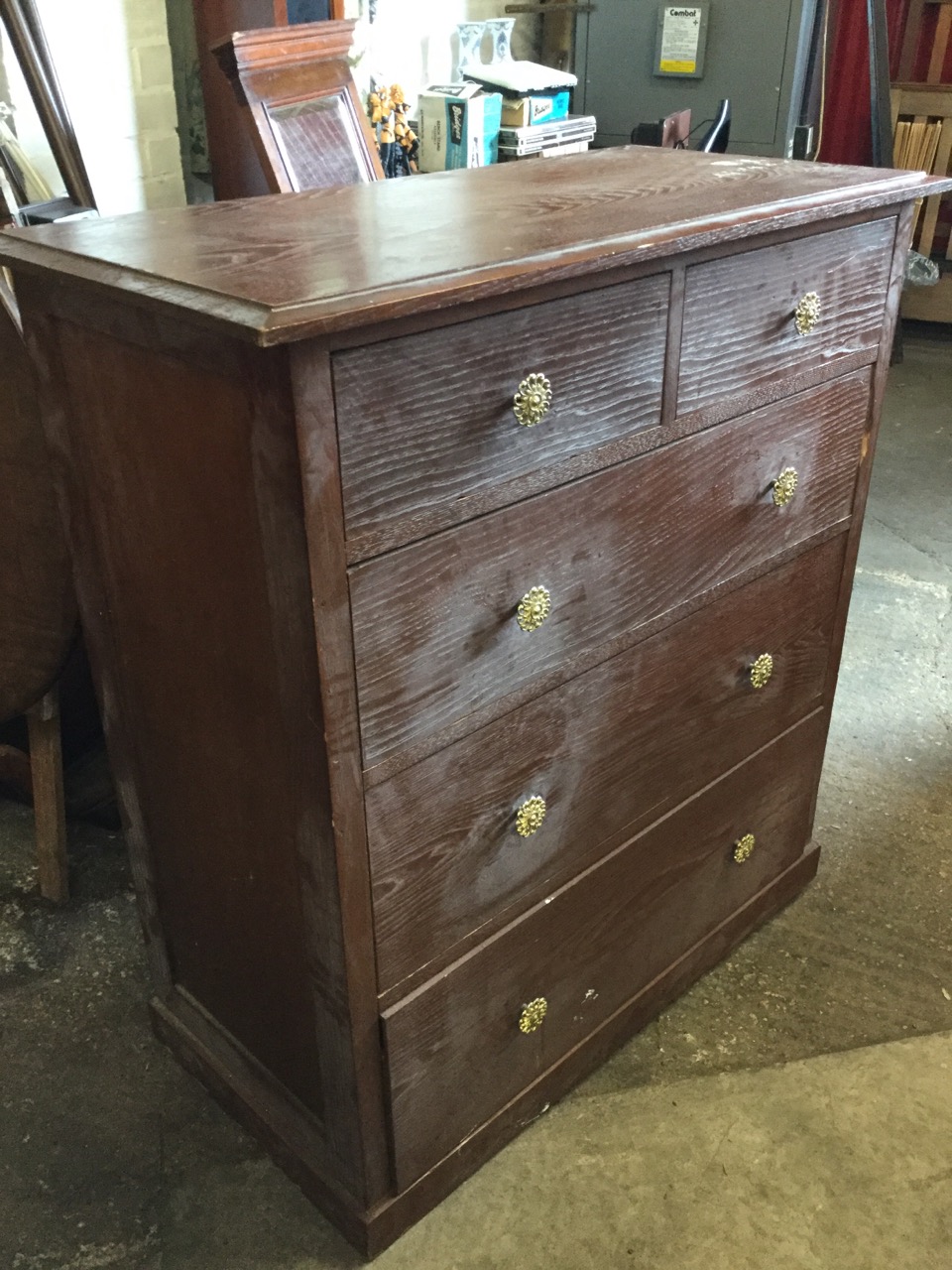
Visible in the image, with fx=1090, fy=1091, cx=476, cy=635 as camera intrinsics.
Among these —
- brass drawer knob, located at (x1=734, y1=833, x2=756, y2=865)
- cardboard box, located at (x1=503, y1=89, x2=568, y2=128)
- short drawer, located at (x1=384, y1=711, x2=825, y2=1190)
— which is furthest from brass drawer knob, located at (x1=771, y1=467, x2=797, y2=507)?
cardboard box, located at (x1=503, y1=89, x2=568, y2=128)

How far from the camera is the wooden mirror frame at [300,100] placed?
78.5 inches

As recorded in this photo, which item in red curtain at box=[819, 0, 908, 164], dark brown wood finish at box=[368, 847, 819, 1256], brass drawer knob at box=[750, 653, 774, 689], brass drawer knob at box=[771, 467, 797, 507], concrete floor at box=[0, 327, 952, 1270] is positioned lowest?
A: concrete floor at box=[0, 327, 952, 1270]

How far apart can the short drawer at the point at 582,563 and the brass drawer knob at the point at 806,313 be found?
0.10 meters

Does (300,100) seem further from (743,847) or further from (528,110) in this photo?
(743,847)

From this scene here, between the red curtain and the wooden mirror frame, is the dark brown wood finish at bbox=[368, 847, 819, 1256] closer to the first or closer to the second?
the wooden mirror frame

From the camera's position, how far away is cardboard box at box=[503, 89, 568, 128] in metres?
2.92

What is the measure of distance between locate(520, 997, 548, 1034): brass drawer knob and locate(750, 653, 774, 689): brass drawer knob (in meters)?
0.55

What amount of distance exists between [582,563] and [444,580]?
0.71ft

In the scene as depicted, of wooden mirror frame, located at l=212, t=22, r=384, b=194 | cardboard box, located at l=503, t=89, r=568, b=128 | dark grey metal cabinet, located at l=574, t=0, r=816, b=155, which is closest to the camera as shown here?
wooden mirror frame, located at l=212, t=22, r=384, b=194

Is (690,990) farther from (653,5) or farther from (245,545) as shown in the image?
(653,5)

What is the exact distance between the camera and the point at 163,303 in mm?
941

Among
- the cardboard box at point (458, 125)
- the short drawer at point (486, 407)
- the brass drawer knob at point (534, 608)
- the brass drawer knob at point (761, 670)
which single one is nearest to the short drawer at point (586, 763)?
the brass drawer knob at point (761, 670)

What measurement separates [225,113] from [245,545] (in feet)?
5.78

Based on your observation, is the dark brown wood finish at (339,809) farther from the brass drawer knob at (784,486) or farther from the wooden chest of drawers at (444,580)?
the brass drawer knob at (784,486)
